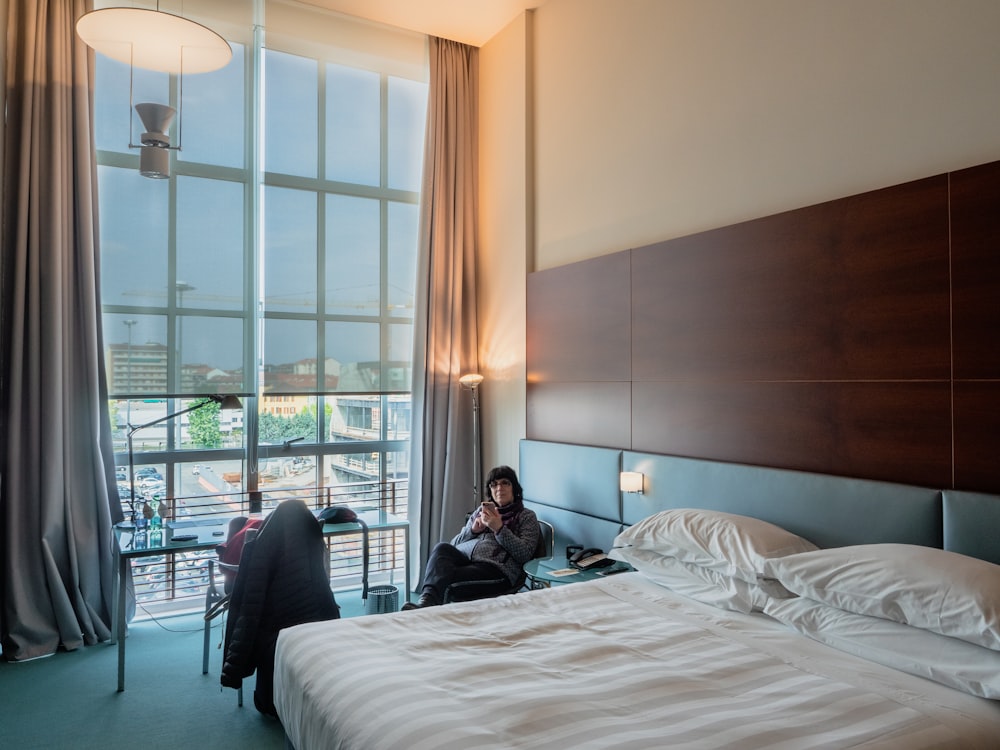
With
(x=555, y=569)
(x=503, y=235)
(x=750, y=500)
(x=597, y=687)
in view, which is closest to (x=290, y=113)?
(x=503, y=235)

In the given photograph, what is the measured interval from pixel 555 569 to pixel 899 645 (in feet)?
5.45

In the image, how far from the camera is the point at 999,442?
2.14m

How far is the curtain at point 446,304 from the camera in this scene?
16.0 ft

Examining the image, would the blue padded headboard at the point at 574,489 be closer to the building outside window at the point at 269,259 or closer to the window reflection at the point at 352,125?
the building outside window at the point at 269,259

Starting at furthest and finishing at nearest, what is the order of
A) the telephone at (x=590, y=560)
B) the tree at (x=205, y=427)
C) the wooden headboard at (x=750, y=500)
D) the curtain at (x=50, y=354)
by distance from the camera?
1. the tree at (x=205, y=427)
2. the curtain at (x=50, y=354)
3. the telephone at (x=590, y=560)
4. the wooden headboard at (x=750, y=500)

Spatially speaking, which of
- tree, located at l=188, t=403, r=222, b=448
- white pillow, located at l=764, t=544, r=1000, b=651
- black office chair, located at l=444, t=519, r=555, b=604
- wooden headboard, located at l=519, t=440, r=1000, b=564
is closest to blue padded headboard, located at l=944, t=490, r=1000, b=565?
wooden headboard, located at l=519, t=440, r=1000, b=564

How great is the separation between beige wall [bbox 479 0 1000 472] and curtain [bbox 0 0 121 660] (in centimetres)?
251

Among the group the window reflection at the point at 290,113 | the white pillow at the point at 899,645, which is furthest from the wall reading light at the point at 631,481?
the window reflection at the point at 290,113

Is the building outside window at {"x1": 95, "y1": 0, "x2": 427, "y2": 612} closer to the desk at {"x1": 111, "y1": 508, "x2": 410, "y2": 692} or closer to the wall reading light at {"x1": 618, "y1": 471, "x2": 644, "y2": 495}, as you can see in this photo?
the desk at {"x1": 111, "y1": 508, "x2": 410, "y2": 692}

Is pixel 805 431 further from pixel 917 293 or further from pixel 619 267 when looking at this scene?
pixel 619 267

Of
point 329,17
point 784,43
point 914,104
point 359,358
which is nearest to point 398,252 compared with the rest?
point 359,358

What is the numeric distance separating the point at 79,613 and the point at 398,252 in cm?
296

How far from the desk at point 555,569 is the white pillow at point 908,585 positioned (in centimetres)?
107

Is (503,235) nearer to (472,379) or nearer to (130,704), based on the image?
(472,379)
